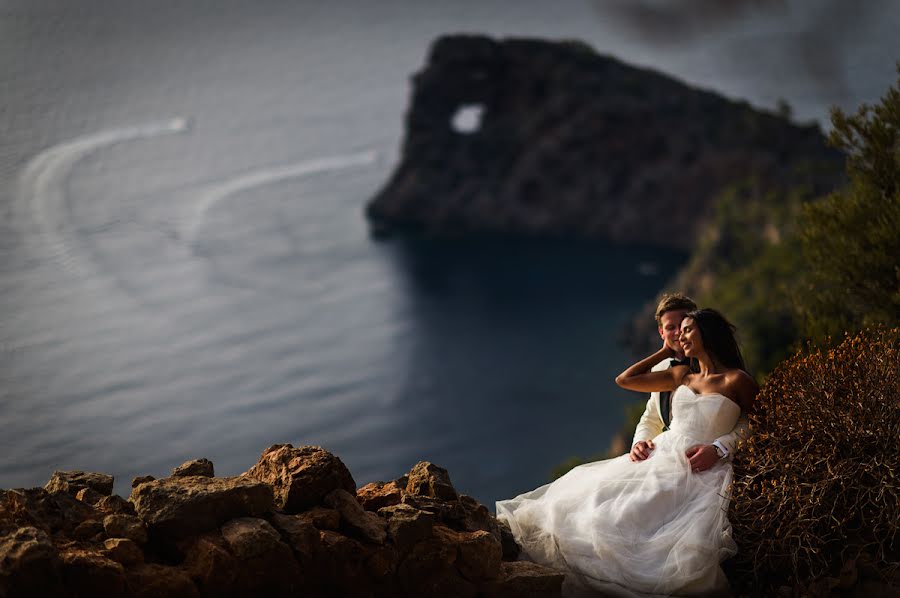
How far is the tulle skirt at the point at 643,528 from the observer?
347 centimetres

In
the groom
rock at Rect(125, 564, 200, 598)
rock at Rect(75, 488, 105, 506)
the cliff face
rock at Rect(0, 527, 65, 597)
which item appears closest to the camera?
rock at Rect(0, 527, 65, 597)

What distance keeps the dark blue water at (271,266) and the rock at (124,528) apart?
22.4 feet

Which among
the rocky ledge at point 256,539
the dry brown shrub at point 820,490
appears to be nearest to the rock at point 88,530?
the rocky ledge at point 256,539

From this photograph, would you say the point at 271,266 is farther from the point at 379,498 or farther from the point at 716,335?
the point at 716,335

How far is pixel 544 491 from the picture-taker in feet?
13.4

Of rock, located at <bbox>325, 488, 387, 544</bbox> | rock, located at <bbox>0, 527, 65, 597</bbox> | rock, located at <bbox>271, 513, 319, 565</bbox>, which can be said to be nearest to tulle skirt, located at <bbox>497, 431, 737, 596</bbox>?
rock, located at <bbox>325, 488, 387, 544</bbox>

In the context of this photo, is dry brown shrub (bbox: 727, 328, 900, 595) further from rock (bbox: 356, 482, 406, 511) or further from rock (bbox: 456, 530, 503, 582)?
rock (bbox: 356, 482, 406, 511)

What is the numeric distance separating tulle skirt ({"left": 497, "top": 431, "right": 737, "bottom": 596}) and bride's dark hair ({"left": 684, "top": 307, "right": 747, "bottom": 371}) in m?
0.34

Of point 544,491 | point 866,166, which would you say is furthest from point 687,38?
point 544,491

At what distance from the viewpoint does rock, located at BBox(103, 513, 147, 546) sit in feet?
10.1

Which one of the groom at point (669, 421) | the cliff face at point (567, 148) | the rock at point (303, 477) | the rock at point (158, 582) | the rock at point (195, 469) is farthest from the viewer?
the cliff face at point (567, 148)

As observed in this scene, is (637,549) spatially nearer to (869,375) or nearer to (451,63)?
(869,375)

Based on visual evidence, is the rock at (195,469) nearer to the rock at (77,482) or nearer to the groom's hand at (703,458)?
the rock at (77,482)

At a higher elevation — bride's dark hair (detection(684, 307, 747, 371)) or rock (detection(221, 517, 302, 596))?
bride's dark hair (detection(684, 307, 747, 371))
